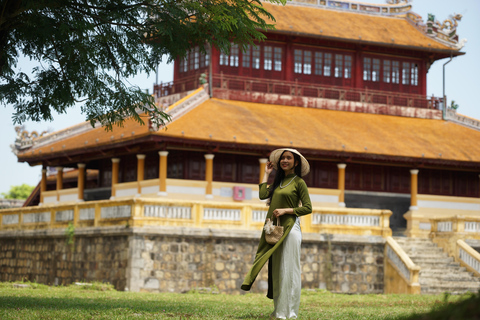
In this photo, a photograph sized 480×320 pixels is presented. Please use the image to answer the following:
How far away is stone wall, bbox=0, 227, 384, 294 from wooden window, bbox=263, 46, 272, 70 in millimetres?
12010

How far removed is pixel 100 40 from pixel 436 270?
554 inches

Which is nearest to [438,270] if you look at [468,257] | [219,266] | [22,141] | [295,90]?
[468,257]

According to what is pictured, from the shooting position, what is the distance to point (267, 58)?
35.3m

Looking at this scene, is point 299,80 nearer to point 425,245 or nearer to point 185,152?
point 185,152

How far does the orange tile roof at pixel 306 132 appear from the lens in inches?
1169

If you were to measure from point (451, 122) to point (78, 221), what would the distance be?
18.7m

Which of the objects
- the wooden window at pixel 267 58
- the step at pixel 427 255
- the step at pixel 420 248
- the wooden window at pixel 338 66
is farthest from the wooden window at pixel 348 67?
the step at pixel 427 255

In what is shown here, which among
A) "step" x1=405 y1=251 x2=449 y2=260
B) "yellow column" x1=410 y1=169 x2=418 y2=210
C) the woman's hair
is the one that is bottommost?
"step" x1=405 y1=251 x2=449 y2=260

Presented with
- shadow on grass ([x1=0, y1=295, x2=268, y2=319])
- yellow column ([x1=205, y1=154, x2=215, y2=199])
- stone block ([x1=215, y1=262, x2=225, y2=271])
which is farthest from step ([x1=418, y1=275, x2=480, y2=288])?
shadow on grass ([x1=0, y1=295, x2=268, y2=319])

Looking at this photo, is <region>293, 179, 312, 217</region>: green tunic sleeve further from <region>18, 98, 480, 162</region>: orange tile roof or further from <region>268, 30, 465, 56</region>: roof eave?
<region>268, 30, 465, 56</region>: roof eave

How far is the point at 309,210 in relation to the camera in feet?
34.2

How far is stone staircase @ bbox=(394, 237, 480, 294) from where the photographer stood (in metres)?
23.1

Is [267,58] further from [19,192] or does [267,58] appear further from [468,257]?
[19,192]

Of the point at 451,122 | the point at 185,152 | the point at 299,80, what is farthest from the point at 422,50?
the point at 185,152
